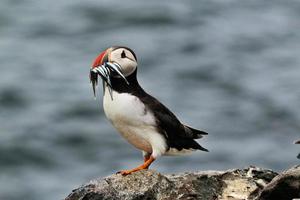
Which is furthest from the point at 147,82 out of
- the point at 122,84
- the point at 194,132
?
the point at 122,84

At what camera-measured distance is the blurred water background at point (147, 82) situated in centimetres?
2356

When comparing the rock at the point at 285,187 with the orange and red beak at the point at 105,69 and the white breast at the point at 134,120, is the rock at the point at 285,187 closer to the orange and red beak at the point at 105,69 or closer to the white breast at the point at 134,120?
the white breast at the point at 134,120

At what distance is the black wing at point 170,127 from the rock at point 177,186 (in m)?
0.36

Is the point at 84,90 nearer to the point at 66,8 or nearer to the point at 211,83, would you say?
the point at 211,83

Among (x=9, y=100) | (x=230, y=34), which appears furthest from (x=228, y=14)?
(x=9, y=100)

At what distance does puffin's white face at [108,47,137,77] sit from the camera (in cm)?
975

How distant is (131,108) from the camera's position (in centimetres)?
965

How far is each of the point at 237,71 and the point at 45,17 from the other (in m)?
7.36

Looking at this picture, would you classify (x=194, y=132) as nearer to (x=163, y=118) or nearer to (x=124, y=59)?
(x=163, y=118)

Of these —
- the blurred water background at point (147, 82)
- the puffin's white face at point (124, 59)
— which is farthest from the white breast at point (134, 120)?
the blurred water background at point (147, 82)

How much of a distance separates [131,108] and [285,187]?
1.59 meters

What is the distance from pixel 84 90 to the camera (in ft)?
87.2

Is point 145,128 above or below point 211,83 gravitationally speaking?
below

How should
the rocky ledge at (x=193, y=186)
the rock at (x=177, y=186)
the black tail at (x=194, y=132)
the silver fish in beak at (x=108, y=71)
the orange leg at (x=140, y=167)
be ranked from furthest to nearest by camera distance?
the black tail at (x=194, y=132), the silver fish in beak at (x=108, y=71), the orange leg at (x=140, y=167), the rock at (x=177, y=186), the rocky ledge at (x=193, y=186)
